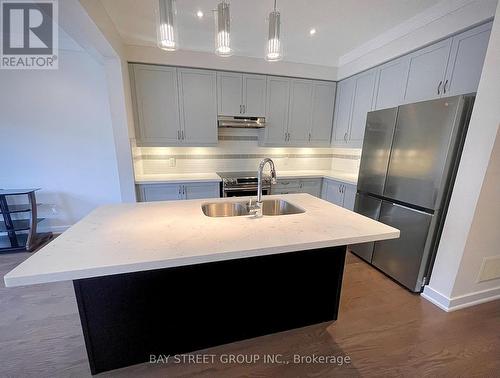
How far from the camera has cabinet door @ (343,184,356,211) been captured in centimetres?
297

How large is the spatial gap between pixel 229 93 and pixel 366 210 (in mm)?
2473

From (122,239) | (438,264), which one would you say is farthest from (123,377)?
(438,264)

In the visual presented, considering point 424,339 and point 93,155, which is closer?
point 424,339

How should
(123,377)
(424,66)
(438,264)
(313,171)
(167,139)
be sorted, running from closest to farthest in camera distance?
(123,377)
(438,264)
(424,66)
(167,139)
(313,171)

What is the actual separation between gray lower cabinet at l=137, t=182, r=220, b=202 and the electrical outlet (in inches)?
115

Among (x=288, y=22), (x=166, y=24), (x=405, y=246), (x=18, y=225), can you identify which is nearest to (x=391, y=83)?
(x=288, y=22)

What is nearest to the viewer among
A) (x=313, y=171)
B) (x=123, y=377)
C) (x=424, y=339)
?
(x=123, y=377)

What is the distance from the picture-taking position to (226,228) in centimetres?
135

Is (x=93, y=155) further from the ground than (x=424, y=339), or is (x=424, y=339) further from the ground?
(x=93, y=155)

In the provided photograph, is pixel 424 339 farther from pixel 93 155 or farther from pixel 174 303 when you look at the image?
pixel 93 155

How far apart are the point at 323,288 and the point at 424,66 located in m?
2.51

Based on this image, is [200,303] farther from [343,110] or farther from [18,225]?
[343,110]

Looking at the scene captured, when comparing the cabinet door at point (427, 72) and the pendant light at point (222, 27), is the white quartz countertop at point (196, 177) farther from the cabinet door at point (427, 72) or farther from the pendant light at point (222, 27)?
the pendant light at point (222, 27)

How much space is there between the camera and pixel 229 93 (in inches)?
128
